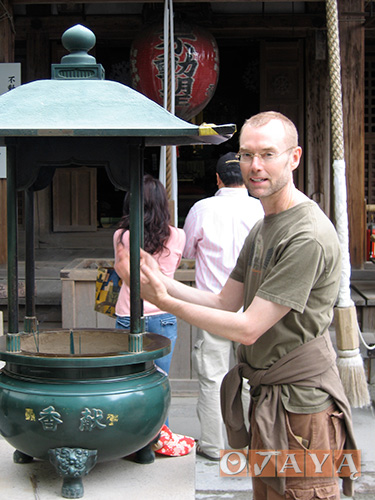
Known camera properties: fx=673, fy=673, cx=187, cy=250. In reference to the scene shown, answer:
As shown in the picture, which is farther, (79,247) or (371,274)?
(79,247)

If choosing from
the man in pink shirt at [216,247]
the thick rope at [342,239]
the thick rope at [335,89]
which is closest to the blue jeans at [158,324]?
the man in pink shirt at [216,247]

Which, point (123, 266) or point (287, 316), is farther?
point (123, 266)

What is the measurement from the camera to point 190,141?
10.3 ft

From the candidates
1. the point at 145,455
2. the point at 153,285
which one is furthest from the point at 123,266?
the point at 145,455

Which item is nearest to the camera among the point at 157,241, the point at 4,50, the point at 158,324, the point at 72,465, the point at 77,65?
the point at 72,465

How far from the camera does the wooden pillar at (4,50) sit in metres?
7.10

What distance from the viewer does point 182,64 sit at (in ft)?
21.7

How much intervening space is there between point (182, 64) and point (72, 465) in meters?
4.78

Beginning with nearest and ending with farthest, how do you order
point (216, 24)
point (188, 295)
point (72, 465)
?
1. point (72, 465)
2. point (188, 295)
3. point (216, 24)

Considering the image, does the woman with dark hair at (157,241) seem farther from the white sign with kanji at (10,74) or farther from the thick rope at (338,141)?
the white sign with kanji at (10,74)

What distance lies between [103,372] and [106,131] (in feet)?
3.19

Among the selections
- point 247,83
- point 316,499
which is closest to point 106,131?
point 316,499

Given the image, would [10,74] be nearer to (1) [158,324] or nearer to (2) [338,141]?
(1) [158,324]

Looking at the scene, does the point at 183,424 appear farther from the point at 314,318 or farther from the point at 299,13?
the point at 299,13
